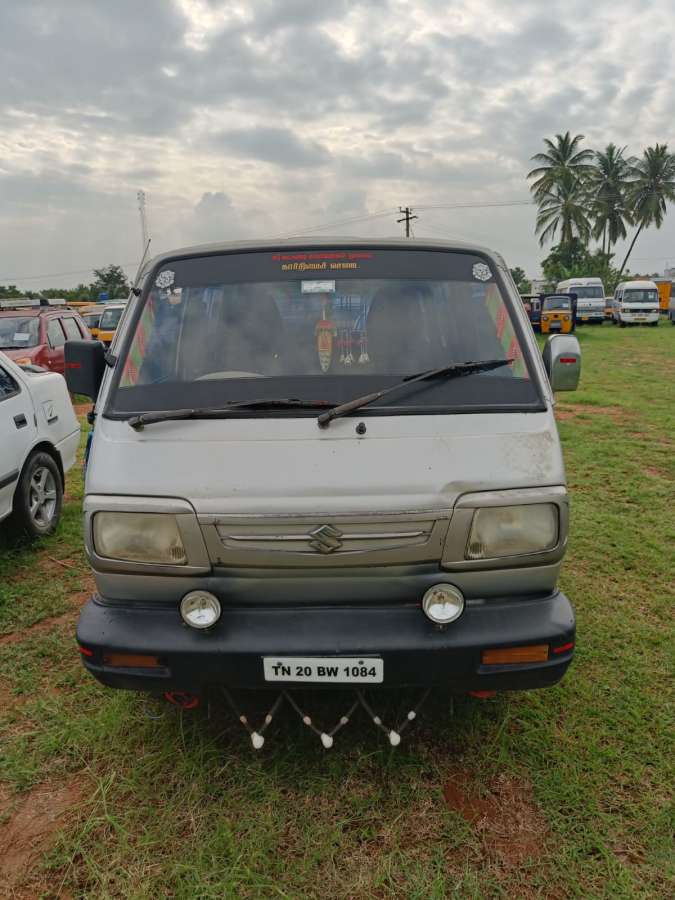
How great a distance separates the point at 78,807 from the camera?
240 cm

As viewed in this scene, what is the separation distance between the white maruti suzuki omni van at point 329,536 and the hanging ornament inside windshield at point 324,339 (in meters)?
0.16

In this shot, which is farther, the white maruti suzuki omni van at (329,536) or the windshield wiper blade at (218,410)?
the windshield wiper blade at (218,410)

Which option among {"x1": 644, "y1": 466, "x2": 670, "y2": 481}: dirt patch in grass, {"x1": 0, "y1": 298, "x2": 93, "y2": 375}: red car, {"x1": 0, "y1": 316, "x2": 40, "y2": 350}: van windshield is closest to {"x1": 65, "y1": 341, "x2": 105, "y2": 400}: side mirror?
{"x1": 644, "y1": 466, "x2": 670, "y2": 481}: dirt patch in grass

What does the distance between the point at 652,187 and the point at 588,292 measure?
26.0 meters

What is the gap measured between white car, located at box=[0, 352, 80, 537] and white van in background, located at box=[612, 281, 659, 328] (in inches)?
1195

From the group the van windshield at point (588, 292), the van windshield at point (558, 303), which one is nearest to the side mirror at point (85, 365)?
the van windshield at point (558, 303)

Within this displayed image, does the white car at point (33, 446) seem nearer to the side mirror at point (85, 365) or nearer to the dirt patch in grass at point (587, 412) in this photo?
the side mirror at point (85, 365)

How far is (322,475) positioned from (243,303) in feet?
3.38

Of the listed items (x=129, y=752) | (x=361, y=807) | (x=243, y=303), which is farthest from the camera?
(x=243, y=303)

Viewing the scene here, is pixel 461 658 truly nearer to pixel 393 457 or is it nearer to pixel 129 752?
pixel 393 457

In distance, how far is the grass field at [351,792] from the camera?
6.92 feet

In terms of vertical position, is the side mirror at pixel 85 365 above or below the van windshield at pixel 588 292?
above

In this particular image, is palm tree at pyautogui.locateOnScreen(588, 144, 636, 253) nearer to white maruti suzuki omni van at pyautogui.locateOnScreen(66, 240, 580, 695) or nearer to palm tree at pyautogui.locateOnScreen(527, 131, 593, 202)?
palm tree at pyautogui.locateOnScreen(527, 131, 593, 202)

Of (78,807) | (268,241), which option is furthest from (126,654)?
(268,241)
